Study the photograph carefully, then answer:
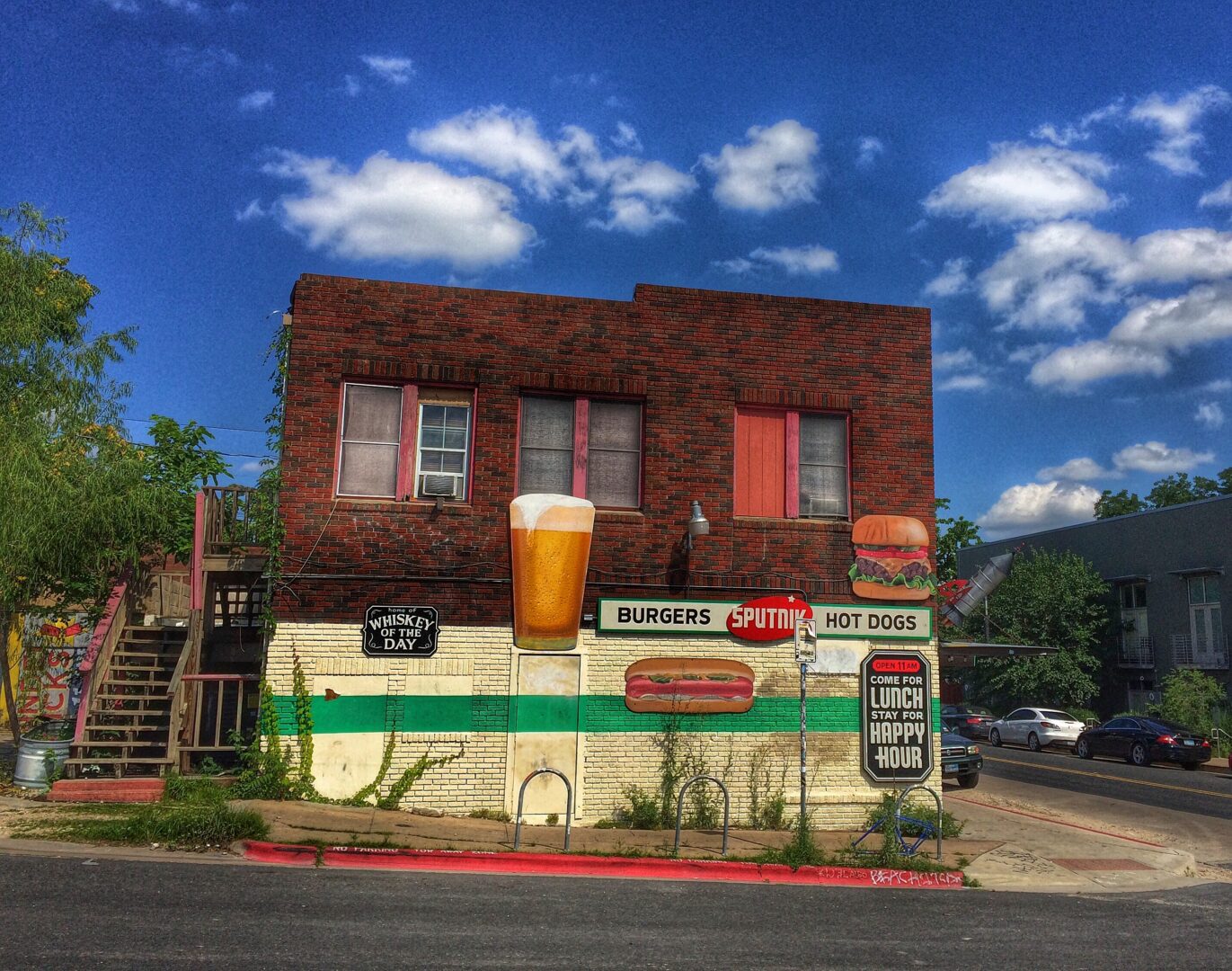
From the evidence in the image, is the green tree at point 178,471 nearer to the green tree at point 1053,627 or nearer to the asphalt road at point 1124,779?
the asphalt road at point 1124,779

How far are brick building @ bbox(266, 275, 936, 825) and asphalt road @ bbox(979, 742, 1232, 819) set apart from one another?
31.5 feet

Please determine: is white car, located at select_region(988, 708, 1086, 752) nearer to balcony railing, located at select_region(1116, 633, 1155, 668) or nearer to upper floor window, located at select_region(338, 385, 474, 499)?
balcony railing, located at select_region(1116, 633, 1155, 668)

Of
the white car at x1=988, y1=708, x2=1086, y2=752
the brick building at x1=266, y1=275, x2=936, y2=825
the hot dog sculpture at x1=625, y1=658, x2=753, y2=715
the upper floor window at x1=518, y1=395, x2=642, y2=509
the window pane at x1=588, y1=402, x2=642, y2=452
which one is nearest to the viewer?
the brick building at x1=266, y1=275, x2=936, y2=825

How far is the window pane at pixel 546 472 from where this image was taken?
13602 mm

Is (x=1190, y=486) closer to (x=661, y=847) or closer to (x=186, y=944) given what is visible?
(x=661, y=847)

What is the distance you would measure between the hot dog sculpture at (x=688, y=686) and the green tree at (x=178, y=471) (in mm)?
7912

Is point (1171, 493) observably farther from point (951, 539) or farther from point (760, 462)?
point (760, 462)

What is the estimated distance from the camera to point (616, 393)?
13789 millimetres

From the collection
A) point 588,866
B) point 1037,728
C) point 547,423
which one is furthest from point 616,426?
point 1037,728

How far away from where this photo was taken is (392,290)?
13.4m

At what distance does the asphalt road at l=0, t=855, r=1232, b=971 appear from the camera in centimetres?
728

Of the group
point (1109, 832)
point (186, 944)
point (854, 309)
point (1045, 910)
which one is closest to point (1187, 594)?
point (1109, 832)

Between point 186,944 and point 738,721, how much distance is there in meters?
7.82

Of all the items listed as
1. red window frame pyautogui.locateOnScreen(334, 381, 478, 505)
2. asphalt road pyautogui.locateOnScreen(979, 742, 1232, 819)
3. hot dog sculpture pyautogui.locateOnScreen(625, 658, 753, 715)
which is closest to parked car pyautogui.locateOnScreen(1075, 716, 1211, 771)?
asphalt road pyautogui.locateOnScreen(979, 742, 1232, 819)
